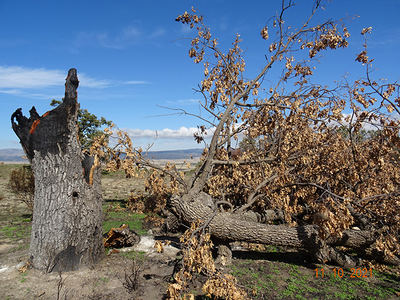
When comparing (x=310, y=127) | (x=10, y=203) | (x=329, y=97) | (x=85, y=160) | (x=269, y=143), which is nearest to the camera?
(x=85, y=160)

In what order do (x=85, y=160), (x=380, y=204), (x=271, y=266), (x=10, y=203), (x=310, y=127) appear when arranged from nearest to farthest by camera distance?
(x=85, y=160)
(x=271, y=266)
(x=380, y=204)
(x=310, y=127)
(x=10, y=203)

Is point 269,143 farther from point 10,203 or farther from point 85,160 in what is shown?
point 10,203

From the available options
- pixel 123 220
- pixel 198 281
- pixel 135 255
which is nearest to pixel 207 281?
pixel 198 281

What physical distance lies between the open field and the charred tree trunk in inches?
11.0

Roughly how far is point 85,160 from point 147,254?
2.00 meters

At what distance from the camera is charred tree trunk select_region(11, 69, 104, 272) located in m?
4.04

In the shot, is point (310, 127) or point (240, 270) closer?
point (240, 270)

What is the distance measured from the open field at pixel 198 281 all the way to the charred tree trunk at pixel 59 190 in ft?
0.92

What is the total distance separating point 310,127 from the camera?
258 inches

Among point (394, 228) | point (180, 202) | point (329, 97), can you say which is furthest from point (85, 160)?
point (394, 228)

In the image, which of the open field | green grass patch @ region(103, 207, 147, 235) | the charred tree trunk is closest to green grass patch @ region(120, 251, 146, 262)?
the open field

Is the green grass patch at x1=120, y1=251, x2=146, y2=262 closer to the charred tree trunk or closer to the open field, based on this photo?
the open field

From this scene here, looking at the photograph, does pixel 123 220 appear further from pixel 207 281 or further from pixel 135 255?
pixel 207 281

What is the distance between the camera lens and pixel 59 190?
407cm
